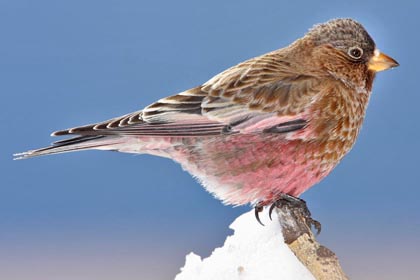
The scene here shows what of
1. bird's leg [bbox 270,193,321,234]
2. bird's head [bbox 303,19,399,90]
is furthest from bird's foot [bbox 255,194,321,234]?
bird's head [bbox 303,19,399,90]

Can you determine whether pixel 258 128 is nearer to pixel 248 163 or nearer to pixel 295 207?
pixel 248 163

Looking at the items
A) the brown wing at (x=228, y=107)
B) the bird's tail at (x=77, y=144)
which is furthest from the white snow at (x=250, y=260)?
the bird's tail at (x=77, y=144)

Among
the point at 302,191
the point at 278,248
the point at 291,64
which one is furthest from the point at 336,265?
the point at 291,64

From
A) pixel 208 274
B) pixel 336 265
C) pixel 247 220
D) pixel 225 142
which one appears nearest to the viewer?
pixel 336 265

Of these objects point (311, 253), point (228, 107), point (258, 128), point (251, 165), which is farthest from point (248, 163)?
point (311, 253)

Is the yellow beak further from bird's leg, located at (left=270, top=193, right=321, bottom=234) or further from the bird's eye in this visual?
bird's leg, located at (left=270, top=193, right=321, bottom=234)

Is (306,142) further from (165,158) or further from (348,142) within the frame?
(165,158)

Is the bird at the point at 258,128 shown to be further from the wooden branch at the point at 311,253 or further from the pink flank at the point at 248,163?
the wooden branch at the point at 311,253
